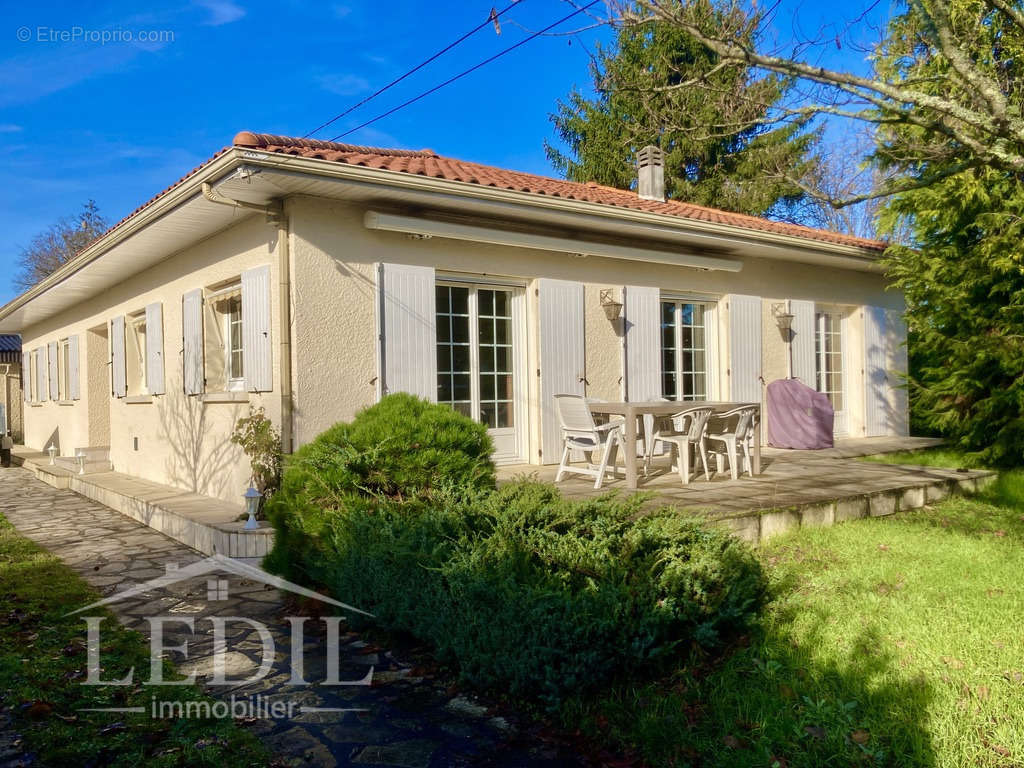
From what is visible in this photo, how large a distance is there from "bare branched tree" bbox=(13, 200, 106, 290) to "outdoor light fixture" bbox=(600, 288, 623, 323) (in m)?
31.4

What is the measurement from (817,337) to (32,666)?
1061 cm

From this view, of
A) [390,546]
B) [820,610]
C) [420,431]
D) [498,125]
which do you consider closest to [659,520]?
[820,610]

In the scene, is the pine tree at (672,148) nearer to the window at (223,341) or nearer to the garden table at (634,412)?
the garden table at (634,412)

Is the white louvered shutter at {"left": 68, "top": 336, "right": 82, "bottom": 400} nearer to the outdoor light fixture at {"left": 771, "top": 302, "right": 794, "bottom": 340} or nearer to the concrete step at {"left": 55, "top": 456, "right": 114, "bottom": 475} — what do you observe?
the concrete step at {"left": 55, "top": 456, "right": 114, "bottom": 475}

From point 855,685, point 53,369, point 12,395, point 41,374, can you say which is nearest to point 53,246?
point 12,395

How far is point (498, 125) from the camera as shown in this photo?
1611 cm

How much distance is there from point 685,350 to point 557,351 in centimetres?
236

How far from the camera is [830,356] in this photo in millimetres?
11359

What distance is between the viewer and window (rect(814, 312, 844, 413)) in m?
11.1

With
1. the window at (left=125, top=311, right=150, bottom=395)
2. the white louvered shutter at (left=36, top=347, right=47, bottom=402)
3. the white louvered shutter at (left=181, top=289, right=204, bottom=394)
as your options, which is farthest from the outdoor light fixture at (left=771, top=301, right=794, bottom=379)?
the white louvered shutter at (left=36, top=347, right=47, bottom=402)

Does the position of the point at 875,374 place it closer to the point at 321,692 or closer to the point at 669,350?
the point at 669,350

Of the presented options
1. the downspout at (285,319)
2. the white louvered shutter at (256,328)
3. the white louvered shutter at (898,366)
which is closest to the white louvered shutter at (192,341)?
the white louvered shutter at (256,328)

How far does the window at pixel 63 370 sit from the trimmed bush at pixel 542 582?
1122 centimetres

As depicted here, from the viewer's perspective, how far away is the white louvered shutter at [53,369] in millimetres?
13656
